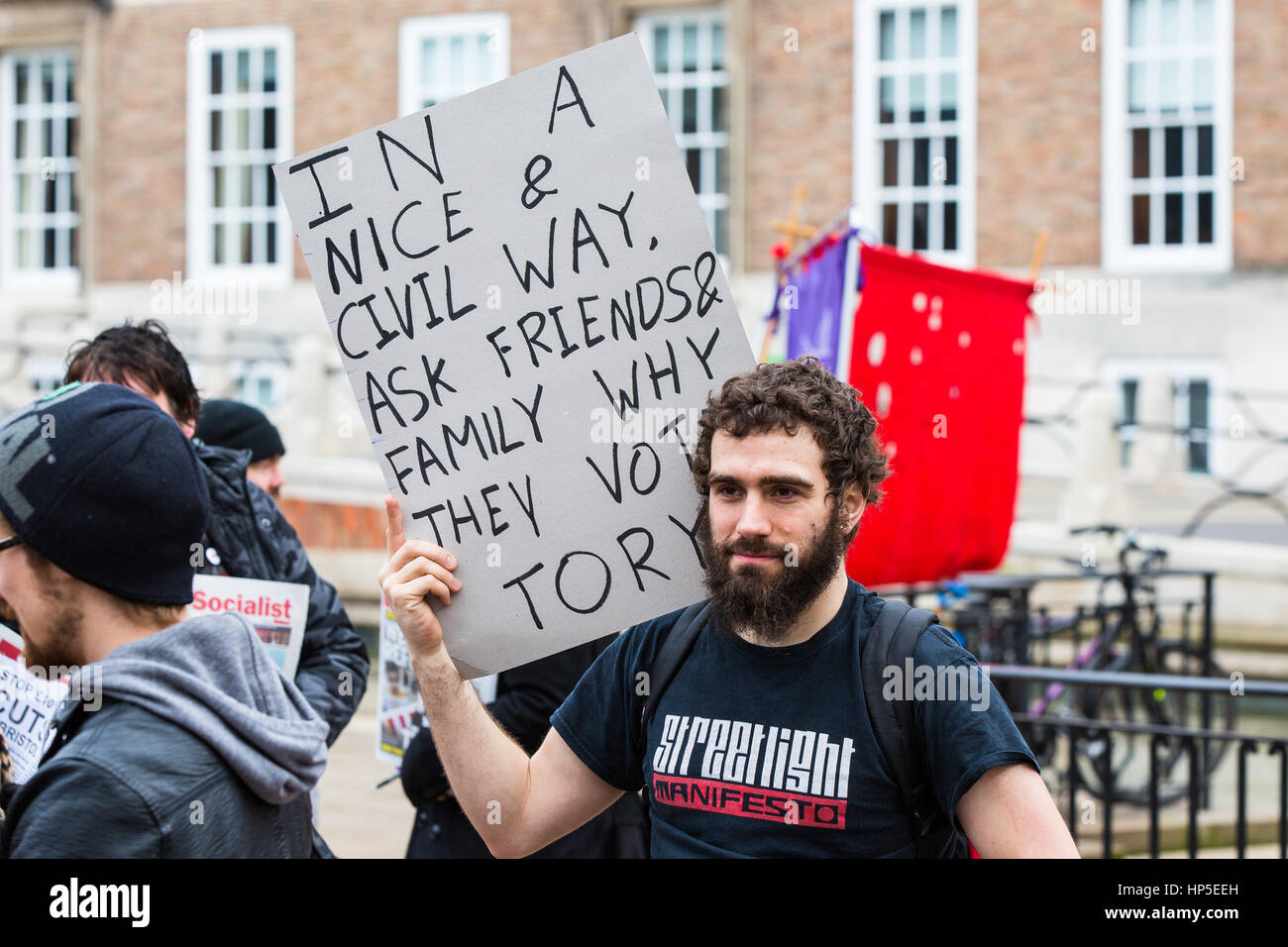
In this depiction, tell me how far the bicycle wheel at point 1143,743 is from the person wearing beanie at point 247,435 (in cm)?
399

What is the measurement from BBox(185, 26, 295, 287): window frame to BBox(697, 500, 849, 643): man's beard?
15.6 m

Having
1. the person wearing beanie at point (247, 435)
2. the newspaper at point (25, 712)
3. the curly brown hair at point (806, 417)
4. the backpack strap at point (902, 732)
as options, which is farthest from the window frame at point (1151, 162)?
the newspaper at point (25, 712)

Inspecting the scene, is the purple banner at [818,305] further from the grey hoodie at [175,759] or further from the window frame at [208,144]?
the window frame at [208,144]

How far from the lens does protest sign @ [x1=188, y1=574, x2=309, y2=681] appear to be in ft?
9.05

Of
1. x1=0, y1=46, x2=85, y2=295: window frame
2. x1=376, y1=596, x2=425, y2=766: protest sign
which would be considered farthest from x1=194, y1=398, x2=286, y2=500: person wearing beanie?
x1=0, y1=46, x2=85, y2=295: window frame

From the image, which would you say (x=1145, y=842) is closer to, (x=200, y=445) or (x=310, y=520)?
(x=200, y=445)

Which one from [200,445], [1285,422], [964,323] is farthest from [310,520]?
[1285,422]

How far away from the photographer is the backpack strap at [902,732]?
1850mm

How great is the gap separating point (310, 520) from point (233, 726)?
34.0ft

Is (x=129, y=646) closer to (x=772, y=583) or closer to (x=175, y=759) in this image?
(x=175, y=759)

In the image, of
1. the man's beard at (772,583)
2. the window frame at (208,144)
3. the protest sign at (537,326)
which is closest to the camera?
the man's beard at (772,583)

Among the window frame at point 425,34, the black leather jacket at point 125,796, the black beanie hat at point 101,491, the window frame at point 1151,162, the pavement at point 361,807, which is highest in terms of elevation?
the window frame at point 425,34

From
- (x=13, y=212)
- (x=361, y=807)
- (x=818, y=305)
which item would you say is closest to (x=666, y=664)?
(x=818, y=305)

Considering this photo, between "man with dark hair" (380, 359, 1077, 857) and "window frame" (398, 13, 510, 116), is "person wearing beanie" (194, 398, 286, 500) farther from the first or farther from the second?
"window frame" (398, 13, 510, 116)
